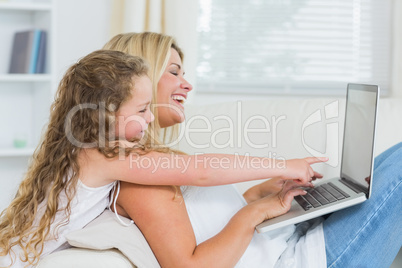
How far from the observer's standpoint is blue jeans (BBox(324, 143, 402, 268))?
1.38m

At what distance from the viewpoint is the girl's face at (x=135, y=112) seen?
4.76 feet

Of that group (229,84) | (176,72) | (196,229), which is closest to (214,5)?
(229,84)

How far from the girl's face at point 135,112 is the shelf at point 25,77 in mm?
1517

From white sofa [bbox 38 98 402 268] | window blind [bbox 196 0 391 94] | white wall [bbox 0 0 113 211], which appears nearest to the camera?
white sofa [bbox 38 98 402 268]

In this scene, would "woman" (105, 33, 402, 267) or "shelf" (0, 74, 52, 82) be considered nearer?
"woman" (105, 33, 402, 267)

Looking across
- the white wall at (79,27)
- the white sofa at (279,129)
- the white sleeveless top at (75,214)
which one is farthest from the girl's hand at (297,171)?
the white wall at (79,27)

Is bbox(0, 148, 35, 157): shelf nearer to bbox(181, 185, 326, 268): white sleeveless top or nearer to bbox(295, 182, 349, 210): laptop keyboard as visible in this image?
bbox(181, 185, 326, 268): white sleeveless top

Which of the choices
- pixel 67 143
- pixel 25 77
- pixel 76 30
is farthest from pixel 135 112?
pixel 76 30

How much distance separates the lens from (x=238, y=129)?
84.3 inches

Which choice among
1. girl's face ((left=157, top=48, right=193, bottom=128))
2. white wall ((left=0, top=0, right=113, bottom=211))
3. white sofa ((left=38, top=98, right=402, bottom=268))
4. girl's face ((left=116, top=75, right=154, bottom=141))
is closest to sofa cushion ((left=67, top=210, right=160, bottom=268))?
girl's face ((left=116, top=75, right=154, bottom=141))

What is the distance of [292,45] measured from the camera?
3311mm

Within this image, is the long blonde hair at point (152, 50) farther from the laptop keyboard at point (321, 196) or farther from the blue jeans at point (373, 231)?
the blue jeans at point (373, 231)

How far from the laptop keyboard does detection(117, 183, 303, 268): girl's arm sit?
139mm

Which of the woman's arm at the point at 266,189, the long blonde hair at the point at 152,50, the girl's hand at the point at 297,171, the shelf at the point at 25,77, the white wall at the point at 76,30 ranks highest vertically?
the white wall at the point at 76,30
